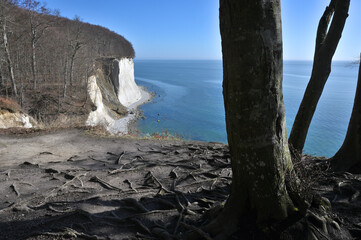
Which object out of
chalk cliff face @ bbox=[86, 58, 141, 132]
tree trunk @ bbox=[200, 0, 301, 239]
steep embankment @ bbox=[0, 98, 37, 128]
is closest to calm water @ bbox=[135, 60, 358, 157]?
chalk cliff face @ bbox=[86, 58, 141, 132]

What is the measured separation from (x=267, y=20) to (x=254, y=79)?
0.62m

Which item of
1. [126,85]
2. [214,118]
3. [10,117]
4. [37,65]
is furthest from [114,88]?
[10,117]

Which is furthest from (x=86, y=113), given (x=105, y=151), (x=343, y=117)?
(x=343, y=117)

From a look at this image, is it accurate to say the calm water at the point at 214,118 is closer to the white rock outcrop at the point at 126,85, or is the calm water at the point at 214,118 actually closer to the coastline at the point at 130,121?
the coastline at the point at 130,121

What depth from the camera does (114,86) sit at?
53.3 metres

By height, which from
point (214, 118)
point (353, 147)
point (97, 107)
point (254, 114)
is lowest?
point (214, 118)

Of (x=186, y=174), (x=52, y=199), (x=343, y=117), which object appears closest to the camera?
(x=52, y=199)

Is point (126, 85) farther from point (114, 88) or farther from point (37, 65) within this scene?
point (37, 65)

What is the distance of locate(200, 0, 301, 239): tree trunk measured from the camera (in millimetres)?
2576

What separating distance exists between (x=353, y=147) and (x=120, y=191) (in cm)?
590

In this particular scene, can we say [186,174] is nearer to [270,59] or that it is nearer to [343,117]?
[270,59]

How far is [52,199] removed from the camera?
5.65 metres

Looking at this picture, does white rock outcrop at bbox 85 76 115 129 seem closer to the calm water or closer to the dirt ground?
the calm water

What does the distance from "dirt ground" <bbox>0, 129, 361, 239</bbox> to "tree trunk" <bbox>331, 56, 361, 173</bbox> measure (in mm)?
400
